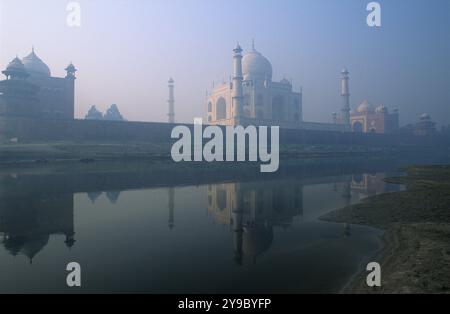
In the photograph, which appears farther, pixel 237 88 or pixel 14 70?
pixel 237 88

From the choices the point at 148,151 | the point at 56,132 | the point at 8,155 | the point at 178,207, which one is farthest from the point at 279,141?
the point at 178,207

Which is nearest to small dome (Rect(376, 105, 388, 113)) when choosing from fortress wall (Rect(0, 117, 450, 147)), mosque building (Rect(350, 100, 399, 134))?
mosque building (Rect(350, 100, 399, 134))

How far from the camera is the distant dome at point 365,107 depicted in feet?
238

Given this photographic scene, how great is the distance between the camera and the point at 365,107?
74.1m

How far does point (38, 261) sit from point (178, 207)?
481cm

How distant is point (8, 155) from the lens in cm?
2267

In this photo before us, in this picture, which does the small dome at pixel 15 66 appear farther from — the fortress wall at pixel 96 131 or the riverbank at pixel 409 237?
the riverbank at pixel 409 237

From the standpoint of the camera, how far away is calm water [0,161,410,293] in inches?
170

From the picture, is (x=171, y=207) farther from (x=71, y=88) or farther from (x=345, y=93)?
(x=345, y=93)

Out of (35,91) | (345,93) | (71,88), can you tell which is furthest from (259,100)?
(35,91)

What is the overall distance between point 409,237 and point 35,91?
39.7m

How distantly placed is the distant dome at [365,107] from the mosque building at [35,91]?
61.1 meters

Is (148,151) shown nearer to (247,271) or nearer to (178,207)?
(178,207)

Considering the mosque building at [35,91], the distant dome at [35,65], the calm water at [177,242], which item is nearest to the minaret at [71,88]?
the mosque building at [35,91]
